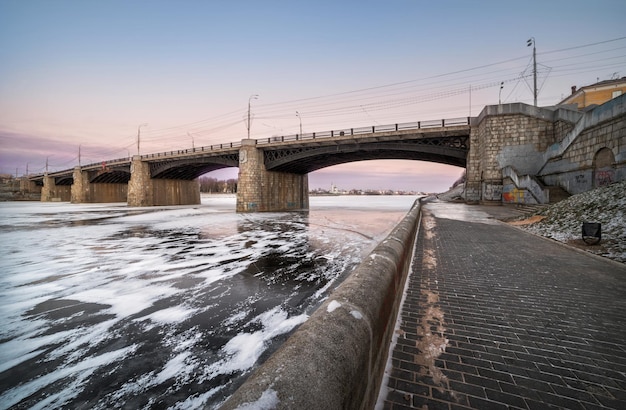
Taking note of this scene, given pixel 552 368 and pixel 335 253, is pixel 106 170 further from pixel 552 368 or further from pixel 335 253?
pixel 552 368

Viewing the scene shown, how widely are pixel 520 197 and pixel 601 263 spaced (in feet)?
59.6

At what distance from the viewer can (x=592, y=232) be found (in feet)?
24.0

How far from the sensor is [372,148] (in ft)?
90.3

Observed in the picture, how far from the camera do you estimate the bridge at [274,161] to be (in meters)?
25.9

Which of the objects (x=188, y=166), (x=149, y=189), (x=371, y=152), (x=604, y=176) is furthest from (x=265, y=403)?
(x=149, y=189)

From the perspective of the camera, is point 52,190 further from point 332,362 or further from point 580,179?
point 580,179

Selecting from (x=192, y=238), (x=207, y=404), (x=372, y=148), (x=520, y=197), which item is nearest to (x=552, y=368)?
(x=207, y=404)

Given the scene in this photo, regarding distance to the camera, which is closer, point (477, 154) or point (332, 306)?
point (332, 306)

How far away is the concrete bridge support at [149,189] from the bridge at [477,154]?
174 millimetres

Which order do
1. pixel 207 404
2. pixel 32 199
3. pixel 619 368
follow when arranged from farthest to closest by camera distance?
pixel 32 199 → pixel 207 404 → pixel 619 368

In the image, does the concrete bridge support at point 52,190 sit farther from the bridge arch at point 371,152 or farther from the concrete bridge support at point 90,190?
the bridge arch at point 371,152

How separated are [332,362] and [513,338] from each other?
2898mm

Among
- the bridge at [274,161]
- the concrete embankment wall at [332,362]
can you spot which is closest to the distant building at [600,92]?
the bridge at [274,161]

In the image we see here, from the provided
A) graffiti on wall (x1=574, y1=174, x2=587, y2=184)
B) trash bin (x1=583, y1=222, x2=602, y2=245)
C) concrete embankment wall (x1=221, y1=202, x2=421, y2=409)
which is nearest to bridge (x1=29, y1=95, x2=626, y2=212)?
graffiti on wall (x1=574, y1=174, x2=587, y2=184)
